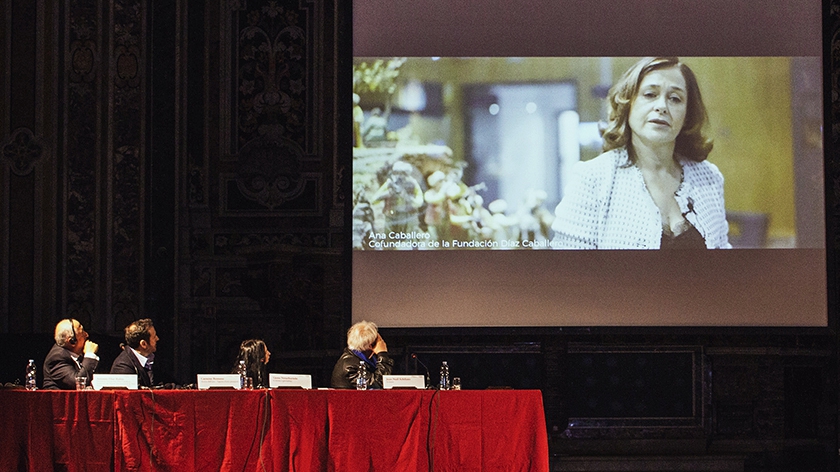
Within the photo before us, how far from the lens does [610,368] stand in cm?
764

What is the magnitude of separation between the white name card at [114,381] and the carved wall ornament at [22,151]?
325 cm

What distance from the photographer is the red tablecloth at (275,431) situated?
4867mm

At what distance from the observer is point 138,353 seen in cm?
543

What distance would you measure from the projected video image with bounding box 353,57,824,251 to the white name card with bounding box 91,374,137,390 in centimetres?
291

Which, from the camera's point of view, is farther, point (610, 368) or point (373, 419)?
point (610, 368)

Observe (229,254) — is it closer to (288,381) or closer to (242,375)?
(242,375)

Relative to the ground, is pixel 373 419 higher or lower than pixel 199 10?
lower

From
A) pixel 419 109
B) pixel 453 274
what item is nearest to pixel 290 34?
pixel 419 109

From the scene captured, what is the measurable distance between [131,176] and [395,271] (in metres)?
2.26

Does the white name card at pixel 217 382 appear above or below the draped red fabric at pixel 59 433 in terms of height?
above

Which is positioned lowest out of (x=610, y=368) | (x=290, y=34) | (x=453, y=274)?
(x=610, y=368)

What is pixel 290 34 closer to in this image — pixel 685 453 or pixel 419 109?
pixel 419 109

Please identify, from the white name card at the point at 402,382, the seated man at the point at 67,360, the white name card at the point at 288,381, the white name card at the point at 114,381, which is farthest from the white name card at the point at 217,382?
the white name card at the point at 402,382

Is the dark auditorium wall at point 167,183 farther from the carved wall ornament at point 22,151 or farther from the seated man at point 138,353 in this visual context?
the seated man at point 138,353
